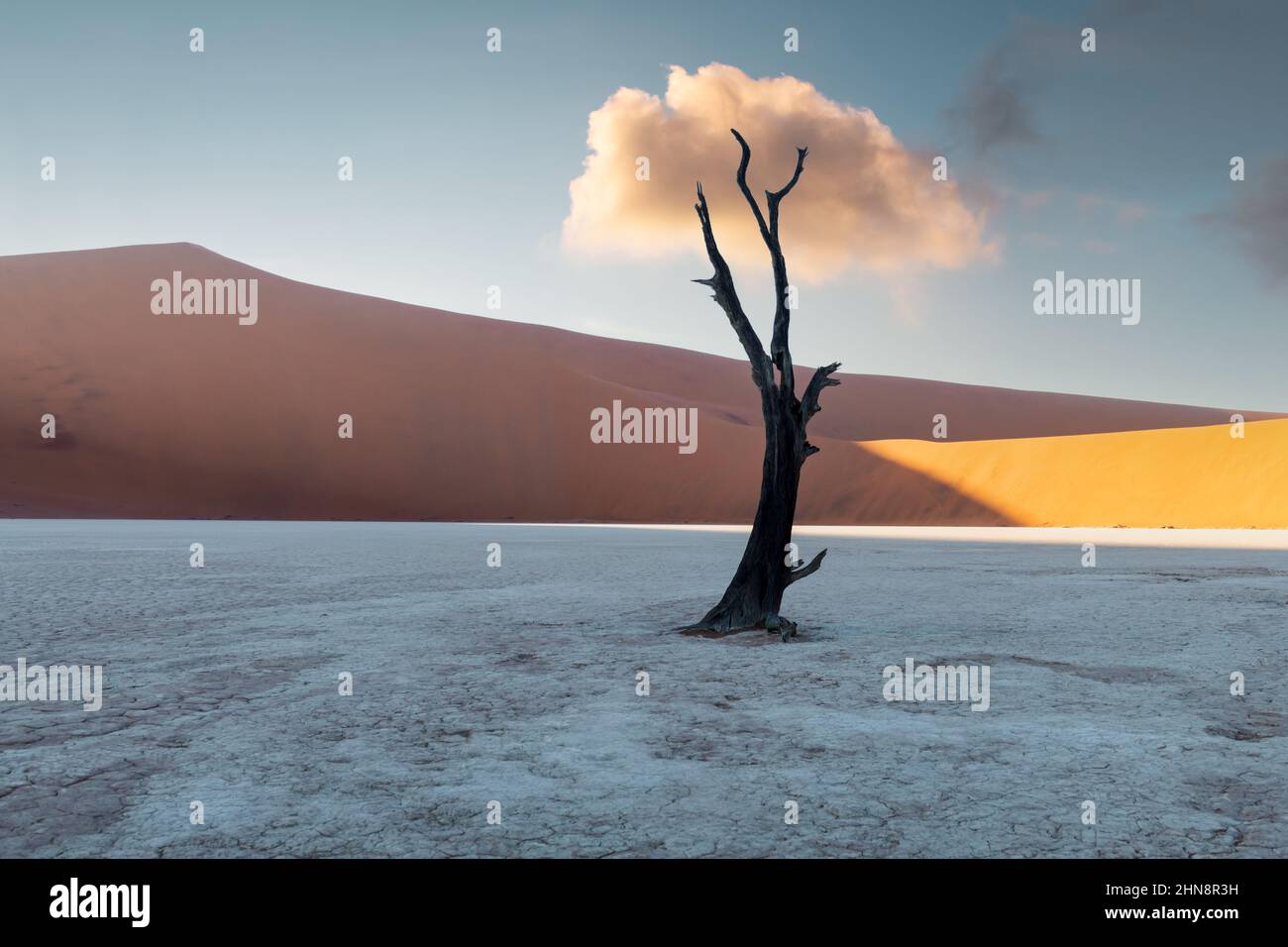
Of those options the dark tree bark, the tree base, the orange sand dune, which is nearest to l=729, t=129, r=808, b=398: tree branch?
the dark tree bark

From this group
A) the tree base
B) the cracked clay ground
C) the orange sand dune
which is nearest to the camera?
the cracked clay ground

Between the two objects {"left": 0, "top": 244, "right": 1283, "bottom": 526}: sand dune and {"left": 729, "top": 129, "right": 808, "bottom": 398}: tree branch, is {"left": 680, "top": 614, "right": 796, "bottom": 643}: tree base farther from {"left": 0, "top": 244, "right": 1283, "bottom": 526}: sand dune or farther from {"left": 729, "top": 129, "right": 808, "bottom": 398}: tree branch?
{"left": 0, "top": 244, "right": 1283, "bottom": 526}: sand dune

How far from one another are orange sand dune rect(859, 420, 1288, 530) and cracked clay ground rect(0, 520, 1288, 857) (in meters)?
37.9

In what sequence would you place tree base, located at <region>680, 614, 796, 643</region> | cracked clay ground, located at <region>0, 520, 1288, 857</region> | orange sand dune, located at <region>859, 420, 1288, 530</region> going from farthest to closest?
orange sand dune, located at <region>859, 420, 1288, 530</region> → tree base, located at <region>680, 614, 796, 643</region> → cracked clay ground, located at <region>0, 520, 1288, 857</region>

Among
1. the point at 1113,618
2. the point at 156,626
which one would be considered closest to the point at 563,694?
the point at 156,626

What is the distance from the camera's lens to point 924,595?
12.2 meters

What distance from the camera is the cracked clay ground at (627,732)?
3.51 m

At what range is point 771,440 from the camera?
9742mm

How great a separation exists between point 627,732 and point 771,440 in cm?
526

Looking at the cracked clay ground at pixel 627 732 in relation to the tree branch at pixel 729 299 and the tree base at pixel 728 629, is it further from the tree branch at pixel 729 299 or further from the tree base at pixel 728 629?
the tree branch at pixel 729 299

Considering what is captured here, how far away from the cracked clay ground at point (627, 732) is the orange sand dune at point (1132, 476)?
37936mm

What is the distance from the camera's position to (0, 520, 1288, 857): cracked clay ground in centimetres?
→ 351

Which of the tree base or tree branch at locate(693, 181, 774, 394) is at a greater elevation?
tree branch at locate(693, 181, 774, 394)
